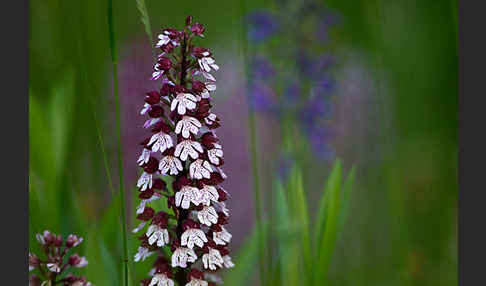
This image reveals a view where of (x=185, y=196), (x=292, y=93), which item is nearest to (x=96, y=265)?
(x=185, y=196)

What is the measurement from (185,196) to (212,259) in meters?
0.15

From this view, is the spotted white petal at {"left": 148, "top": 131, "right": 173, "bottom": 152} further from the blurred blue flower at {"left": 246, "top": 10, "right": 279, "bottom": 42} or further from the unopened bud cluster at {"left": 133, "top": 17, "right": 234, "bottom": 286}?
the blurred blue flower at {"left": 246, "top": 10, "right": 279, "bottom": 42}

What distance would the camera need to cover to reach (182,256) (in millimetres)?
1212

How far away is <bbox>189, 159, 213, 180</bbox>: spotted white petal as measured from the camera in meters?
1.20

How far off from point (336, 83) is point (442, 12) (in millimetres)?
551

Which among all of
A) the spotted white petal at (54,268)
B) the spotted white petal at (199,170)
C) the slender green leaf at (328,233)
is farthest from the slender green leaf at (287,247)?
the spotted white petal at (54,268)

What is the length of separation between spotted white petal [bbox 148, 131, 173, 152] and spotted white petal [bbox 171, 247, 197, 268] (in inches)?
7.9

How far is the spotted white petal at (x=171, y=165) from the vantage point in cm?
120

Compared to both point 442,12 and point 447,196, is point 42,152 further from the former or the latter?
point 442,12

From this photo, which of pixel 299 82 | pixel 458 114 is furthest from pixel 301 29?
pixel 458 114

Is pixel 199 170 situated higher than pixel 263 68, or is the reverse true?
pixel 263 68

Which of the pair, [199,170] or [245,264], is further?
[245,264]

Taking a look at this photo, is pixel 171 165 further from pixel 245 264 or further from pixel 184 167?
pixel 245 264

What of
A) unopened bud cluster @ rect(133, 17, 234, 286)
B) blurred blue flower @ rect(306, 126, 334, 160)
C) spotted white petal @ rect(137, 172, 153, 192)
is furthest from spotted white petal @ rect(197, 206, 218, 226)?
blurred blue flower @ rect(306, 126, 334, 160)
